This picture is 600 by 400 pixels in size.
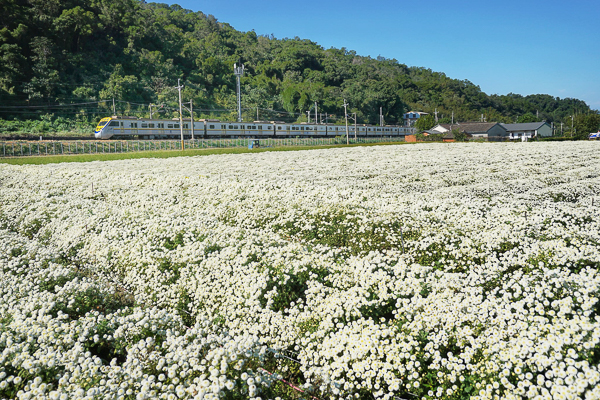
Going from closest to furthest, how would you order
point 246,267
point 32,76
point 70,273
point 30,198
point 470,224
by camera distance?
point 246,267 → point 70,273 → point 470,224 → point 30,198 → point 32,76

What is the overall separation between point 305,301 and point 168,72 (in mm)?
104177

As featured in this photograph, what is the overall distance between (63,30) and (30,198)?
87.9 meters

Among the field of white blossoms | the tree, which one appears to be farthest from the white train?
the field of white blossoms

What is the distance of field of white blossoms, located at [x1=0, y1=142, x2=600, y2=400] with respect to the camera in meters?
3.86

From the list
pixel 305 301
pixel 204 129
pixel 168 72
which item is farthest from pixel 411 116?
pixel 305 301

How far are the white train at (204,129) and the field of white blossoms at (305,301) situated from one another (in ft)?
125

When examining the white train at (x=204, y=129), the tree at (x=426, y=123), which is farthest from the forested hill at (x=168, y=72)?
the tree at (x=426, y=123)

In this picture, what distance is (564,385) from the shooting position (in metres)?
3.37

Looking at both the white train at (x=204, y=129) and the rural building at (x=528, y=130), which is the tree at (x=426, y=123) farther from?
the white train at (x=204, y=129)

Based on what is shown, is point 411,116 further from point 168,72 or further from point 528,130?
point 168,72

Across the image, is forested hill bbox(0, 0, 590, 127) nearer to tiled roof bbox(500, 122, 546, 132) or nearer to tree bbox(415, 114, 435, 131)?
tree bbox(415, 114, 435, 131)

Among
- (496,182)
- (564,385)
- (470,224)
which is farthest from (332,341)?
(496,182)

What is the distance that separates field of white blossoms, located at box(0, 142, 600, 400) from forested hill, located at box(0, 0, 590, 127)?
7450cm

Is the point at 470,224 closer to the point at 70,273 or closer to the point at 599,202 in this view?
the point at 599,202
